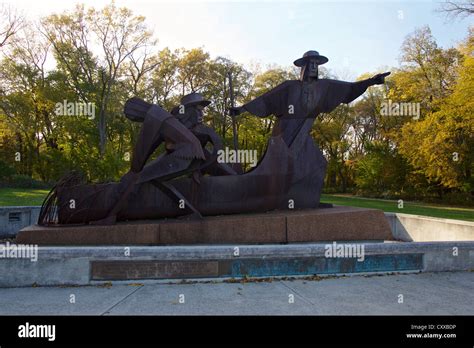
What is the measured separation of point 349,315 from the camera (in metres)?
4.37

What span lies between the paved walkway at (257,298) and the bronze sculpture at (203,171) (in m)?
2.18

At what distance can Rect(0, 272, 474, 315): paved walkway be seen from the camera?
14.8 ft

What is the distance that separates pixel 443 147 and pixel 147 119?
79.3ft

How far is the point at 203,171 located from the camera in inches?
332

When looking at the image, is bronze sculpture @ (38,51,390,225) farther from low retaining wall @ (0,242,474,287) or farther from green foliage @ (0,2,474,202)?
green foliage @ (0,2,474,202)

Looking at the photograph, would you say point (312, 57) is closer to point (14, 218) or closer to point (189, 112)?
point (189, 112)

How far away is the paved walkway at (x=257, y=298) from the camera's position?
4.52 meters

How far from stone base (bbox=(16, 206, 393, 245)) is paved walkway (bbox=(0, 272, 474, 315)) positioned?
1.61 m

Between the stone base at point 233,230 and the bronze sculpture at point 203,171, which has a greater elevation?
the bronze sculpture at point 203,171

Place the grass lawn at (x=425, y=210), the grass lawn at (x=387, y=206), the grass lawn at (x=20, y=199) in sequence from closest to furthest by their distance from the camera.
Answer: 1. the grass lawn at (x=20, y=199)
2. the grass lawn at (x=387, y=206)
3. the grass lawn at (x=425, y=210)

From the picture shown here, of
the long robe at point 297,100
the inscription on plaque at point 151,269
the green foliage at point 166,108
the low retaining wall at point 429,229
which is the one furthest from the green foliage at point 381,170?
the inscription on plaque at point 151,269

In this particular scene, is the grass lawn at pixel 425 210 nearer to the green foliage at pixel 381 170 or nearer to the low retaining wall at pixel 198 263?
the green foliage at pixel 381 170

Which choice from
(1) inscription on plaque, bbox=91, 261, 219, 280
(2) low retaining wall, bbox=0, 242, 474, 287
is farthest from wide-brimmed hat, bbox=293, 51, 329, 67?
(1) inscription on plaque, bbox=91, 261, 219, 280

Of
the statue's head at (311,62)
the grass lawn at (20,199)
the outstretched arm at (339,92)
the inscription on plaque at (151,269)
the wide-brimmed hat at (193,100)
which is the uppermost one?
the statue's head at (311,62)
